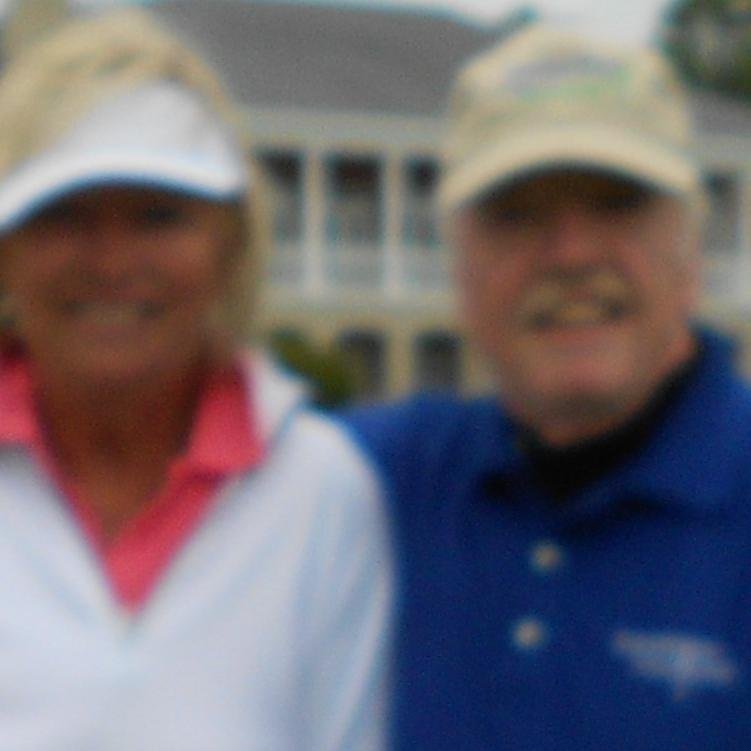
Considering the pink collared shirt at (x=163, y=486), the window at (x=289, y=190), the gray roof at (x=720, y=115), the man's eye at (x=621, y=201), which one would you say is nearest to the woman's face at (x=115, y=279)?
the pink collared shirt at (x=163, y=486)

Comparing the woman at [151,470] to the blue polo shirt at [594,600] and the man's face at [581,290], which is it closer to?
the blue polo shirt at [594,600]

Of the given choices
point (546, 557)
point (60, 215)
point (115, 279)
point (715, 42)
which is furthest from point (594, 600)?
point (715, 42)

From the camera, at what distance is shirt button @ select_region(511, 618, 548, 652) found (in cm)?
289

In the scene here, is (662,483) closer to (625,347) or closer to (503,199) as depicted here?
(625,347)

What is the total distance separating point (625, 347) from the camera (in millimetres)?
2867

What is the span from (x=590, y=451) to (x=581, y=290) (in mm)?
282

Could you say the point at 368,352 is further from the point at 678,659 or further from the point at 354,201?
the point at 678,659

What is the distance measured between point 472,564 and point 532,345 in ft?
1.34

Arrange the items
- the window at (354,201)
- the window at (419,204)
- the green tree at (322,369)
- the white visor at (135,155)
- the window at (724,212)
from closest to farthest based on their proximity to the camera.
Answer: the white visor at (135,155) → the green tree at (322,369) → the window at (419,204) → the window at (354,201) → the window at (724,212)

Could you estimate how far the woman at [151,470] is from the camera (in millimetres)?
2896

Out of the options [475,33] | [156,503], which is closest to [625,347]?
[156,503]

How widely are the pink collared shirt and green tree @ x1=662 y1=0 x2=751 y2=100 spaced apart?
51.6m

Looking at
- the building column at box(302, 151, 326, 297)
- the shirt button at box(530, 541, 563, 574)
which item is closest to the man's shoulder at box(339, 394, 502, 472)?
the shirt button at box(530, 541, 563, 574)

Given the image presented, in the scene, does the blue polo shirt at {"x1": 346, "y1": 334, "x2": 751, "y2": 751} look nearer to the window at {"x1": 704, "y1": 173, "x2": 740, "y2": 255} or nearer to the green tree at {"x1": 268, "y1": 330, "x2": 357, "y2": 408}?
the green tree at {"x1": 268, "y1": 330, "x2": 357, "y2": 408}
